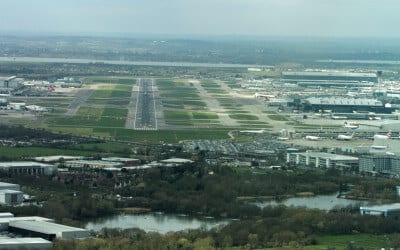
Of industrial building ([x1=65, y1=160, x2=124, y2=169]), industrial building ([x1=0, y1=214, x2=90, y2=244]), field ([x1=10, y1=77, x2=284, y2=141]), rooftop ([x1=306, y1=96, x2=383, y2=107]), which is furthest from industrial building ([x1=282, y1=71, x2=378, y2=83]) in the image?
industrial building ([x1=0, y1=214, x2=90, y2=244])

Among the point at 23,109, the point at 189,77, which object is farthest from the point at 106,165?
the point at 189,77

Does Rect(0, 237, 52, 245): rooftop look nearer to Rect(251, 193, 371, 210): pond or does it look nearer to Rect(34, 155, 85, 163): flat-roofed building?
Rect(251, 193, 371, 210): pond

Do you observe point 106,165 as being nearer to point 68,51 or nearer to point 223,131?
point 223,131

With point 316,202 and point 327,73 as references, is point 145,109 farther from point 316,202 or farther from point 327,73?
point 327,73

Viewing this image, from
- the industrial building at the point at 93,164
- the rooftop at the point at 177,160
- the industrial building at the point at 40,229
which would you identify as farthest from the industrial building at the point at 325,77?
the industrial building at the point at 40,229

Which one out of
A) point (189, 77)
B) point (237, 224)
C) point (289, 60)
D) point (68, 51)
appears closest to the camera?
point (237, 224)
